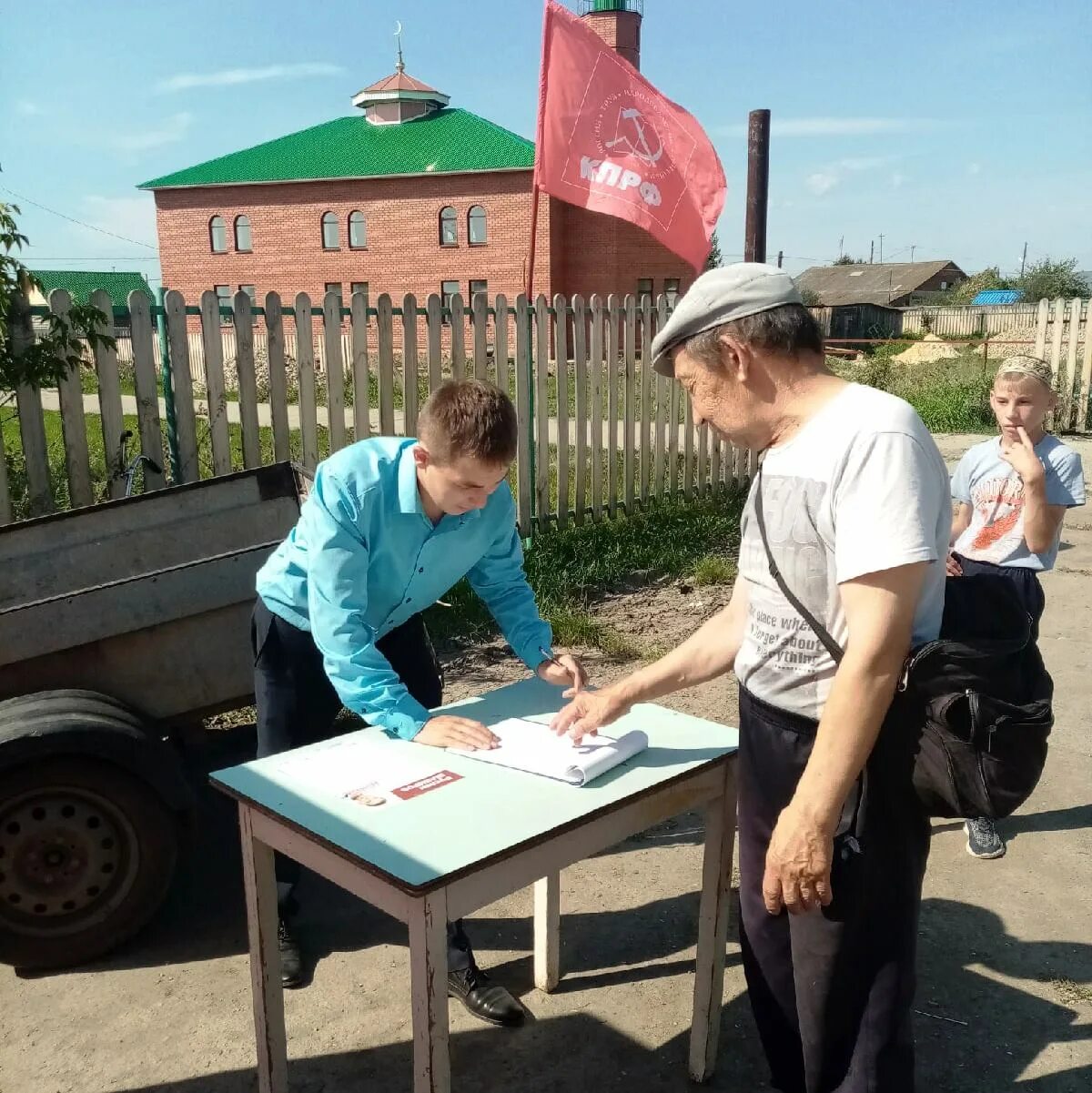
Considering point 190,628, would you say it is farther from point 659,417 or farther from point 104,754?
point 659,417

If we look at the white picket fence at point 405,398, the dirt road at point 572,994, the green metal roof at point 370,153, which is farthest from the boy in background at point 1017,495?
the green metal roof at point 370,153

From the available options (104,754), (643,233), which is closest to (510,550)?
(104,754)

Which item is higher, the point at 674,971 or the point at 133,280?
the point at 133,280

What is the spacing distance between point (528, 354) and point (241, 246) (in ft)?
123

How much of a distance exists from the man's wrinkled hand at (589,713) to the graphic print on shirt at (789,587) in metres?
0.39

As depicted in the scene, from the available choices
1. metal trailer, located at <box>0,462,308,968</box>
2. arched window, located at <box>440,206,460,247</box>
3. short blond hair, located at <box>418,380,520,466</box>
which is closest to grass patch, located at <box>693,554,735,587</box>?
metal trailer, located at <box>0,462,308,968</box>

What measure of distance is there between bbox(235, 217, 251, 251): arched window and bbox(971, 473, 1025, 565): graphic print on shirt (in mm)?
41329

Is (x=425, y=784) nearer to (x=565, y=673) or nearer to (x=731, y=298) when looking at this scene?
(x=565, y=673)

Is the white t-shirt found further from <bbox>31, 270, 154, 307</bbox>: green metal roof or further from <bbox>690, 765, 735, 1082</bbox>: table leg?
<bbox>31, 270, 154, 307</bbox>: green metal roof

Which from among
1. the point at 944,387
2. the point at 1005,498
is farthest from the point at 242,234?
the point at 1005,498

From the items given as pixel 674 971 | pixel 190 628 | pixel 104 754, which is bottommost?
pixel 674 971

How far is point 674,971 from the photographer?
296 cm

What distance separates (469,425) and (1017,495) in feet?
7.31

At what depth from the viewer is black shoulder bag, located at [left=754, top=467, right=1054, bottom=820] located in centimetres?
170
